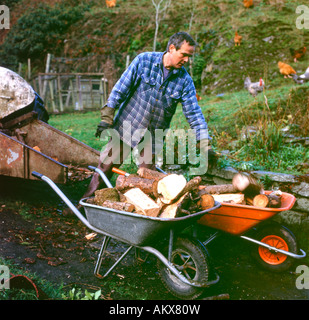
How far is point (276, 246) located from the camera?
3.22 meters

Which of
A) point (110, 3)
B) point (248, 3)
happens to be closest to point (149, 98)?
point (248, 3)

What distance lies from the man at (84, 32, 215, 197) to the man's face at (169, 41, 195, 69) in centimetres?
1

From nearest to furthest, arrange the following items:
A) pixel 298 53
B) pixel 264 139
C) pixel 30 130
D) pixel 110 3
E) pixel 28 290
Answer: pixel 28 290 → pixel 30 130 → pixel 264 139 → pixel 298 53 → pixel 110 3

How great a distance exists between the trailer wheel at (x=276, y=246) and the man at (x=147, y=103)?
111 centimetres

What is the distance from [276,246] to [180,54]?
2.14 m

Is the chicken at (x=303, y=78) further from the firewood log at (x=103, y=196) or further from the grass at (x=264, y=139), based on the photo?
the firewood log at (x=103, y=196)

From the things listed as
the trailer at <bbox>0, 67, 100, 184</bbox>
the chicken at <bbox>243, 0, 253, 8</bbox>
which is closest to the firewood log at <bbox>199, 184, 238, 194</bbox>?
the trailer at <bbox>0, 67, 100, 184</bbox>

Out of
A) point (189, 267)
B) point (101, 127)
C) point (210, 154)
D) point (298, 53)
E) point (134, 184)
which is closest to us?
point (189, 267)

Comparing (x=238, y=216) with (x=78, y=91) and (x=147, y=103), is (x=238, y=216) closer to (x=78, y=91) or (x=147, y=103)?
(x=147, y=103)

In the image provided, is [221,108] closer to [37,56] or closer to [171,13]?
[171,13]

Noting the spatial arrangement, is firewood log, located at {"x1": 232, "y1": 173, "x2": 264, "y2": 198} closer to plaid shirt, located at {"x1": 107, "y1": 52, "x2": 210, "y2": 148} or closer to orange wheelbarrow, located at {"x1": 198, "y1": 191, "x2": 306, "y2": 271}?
orange wheelbarrow, located at {"x1": 198, "y1": 191, "x2": 306, "y2": 271}

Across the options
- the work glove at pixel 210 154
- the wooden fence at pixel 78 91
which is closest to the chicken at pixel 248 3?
the wooden fence at pixel 78 91

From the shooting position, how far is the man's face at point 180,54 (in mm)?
3219

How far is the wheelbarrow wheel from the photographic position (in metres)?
2.45
